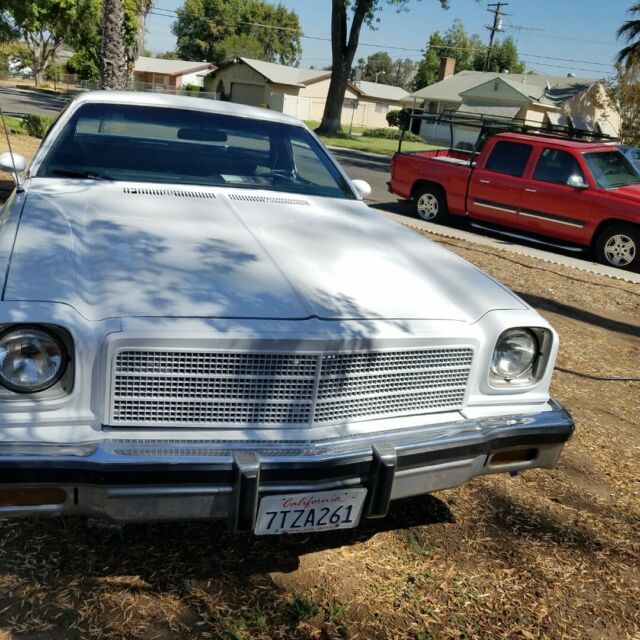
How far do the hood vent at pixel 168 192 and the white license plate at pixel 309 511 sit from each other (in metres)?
1.96

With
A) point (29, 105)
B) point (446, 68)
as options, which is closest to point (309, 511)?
point (29, 105)

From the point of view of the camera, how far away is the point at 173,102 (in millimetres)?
4316

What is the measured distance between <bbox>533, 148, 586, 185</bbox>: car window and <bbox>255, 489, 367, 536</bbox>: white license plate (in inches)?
346

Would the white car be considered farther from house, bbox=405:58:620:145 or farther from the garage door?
the garage door

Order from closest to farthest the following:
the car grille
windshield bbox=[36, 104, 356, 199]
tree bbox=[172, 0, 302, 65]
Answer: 1. the car grille
2. windshield bbox=[36, 104, 356, 199]
3. tree bbox=[172, 0, 302, 65]

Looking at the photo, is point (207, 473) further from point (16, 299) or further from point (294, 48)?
point (294, 48)

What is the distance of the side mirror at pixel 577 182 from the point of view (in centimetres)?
985

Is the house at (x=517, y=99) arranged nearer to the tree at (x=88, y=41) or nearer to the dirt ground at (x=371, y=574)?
the tree at (x=88, y=41)

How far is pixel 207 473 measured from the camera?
2.21 metres

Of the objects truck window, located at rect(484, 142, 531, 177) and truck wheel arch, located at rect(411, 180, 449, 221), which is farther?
truck wheel arch, located at rect(411, 180, 449, 221)

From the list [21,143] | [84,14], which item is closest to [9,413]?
[21,143]

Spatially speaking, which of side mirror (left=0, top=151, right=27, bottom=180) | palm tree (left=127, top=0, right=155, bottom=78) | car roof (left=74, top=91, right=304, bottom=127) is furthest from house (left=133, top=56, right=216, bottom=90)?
side mirror (left=0, top=151, right=27, bottom=180)

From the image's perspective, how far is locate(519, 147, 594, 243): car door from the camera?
32.5 feet

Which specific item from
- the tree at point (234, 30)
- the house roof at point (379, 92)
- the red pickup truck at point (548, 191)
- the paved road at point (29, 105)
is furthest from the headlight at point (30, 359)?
the tree at point (234, 30)
